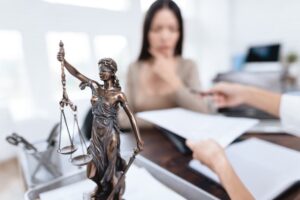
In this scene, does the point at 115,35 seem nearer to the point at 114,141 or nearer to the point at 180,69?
the point at 114,141

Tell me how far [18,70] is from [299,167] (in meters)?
0.64

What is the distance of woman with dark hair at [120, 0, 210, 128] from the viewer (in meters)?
0.87

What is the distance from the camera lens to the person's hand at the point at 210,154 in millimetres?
422

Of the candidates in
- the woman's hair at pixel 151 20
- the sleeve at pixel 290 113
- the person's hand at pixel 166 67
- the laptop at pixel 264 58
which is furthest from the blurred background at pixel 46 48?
the laptop at pixel 264 58

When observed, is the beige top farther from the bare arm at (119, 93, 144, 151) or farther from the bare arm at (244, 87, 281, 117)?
the bare arm at (119, 93, 144, 151)

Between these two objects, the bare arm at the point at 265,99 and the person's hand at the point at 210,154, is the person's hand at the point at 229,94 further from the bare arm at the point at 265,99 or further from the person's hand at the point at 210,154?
the person's hand at the point at 210,154

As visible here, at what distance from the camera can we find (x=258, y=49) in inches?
95.8

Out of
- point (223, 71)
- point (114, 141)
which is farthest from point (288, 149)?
point (223, 71)

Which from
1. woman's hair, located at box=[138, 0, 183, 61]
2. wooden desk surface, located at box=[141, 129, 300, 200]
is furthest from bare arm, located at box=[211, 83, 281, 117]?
woman's hair, located at box=[138, 0, 183, 61]

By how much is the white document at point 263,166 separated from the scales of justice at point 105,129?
0.85 feet

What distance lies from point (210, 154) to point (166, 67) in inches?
24.1

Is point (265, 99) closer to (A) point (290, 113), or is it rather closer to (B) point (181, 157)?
(A) point (290, 113)

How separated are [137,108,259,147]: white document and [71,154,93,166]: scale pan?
29 centimetres

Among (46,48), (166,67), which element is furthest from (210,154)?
(166,67)
